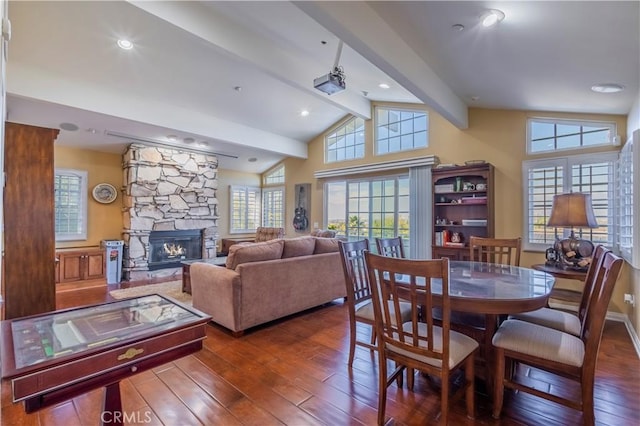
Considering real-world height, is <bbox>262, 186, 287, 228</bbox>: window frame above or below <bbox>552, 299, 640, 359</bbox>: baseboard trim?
above

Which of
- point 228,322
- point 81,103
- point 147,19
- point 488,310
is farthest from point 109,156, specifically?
point 488,310

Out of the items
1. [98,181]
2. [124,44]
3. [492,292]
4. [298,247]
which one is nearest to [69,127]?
[98,181]

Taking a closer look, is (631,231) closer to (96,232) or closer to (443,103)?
(443,103)

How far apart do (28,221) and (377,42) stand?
11.3 ft

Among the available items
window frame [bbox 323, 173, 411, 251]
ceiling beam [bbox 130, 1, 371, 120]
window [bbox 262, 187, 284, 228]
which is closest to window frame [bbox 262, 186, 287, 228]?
window [bbox 262, 187, 284, 228]

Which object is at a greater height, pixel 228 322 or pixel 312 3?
pixel 312 3

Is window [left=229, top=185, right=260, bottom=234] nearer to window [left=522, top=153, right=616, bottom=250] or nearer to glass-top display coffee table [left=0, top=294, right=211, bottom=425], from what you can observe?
window [left=522, top=153, right=616, bottom=250]

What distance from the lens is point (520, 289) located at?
6.72 ft

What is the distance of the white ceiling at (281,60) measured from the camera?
7.52 feet

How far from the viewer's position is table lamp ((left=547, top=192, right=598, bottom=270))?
127 inches

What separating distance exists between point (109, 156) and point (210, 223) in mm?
2337

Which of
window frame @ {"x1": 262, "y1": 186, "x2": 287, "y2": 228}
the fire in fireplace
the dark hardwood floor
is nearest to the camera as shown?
the dark hardwood floor

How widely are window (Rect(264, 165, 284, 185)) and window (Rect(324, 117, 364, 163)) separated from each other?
65.0 inches

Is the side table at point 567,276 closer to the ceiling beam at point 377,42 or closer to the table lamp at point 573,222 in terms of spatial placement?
the table lamp at point 573,222
